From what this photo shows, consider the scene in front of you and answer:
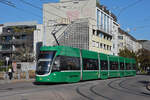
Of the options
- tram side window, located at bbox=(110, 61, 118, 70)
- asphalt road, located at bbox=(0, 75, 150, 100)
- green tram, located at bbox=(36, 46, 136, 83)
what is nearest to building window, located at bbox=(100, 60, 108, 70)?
green tram, located at bbox=(36, 46, 136, 83)

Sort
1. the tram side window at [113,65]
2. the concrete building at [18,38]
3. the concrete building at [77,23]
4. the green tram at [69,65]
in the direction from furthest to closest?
the concrete building at [18,38], the concrete building at [77,23], the tram side window at [113,65], the green tram at [69,65]

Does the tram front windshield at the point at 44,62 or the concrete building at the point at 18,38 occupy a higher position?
the concrete building at the point at 18,38

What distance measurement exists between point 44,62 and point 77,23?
1378 inches

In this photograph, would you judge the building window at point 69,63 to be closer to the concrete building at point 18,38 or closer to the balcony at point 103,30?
the balcony at point 103,30

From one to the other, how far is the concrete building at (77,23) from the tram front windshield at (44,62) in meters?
32.1

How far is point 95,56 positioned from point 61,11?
104ft

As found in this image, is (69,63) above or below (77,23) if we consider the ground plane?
below

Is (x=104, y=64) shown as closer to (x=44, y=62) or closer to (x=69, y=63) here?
(x=69, y=63)

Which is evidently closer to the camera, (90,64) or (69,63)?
(69,63)

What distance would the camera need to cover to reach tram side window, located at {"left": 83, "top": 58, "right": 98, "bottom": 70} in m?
23.0

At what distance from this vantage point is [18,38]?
67250mm

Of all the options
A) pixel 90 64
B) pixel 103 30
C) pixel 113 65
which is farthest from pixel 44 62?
pixel 103 30

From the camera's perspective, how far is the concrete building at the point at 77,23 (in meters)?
51.9

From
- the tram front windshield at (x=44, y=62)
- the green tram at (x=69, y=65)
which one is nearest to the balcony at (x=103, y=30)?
the green tram at (x=69, y=65)
